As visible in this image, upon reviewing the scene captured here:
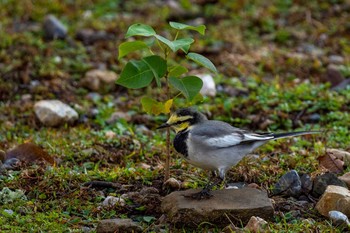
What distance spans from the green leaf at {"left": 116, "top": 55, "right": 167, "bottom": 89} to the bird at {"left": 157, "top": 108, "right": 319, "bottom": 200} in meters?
0.43

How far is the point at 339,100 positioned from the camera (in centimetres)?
774

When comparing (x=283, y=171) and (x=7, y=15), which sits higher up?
(x=283, y=171)

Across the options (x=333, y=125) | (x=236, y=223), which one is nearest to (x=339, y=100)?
(x=333, y=125)

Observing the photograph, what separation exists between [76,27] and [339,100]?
411 centimetres

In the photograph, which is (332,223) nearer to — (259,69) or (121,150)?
(121,150)

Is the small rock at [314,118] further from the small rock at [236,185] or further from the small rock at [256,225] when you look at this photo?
the small rock at [256,225]

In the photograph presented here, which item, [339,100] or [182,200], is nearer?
[182,200]

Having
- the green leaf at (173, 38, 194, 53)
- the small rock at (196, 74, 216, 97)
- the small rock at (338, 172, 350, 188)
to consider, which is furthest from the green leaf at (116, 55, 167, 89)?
the small rock at (196, 74, 216, 97)

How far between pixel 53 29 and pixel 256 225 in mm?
5792

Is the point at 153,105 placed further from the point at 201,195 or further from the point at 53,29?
the point at 53,29

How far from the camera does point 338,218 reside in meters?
4.93

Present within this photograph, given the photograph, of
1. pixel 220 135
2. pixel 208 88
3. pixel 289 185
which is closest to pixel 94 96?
pixel 208 88

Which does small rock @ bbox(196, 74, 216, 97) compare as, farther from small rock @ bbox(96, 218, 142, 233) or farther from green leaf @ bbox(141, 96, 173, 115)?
small rock @ bbox(96, 218, 142, 233)

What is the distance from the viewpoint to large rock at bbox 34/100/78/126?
7.46 metres
